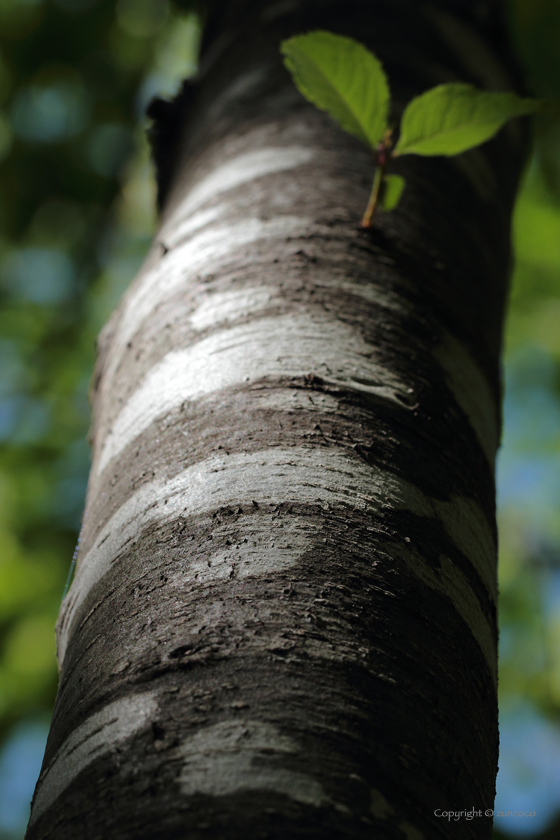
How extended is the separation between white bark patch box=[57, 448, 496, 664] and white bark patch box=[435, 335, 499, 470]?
16 cm

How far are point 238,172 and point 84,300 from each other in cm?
246

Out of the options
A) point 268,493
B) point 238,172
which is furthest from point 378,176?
point 268,493

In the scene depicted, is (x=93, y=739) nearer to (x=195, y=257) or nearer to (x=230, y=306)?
(x=230, y=306)

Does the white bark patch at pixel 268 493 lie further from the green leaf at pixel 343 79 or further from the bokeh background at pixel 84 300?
the bokeh background at pixel 84 300

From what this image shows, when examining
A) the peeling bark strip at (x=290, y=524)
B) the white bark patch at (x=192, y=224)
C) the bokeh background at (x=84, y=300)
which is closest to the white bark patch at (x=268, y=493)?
the peeling bark strip at (x=290, y=524)

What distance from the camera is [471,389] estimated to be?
0.83 metres

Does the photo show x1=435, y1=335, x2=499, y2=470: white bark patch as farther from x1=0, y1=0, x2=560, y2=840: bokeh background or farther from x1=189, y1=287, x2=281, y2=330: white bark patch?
x1=0, y1=0, x2=560, y2=840: bokeh background

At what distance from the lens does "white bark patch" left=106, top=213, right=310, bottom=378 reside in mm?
847

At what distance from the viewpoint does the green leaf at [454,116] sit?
791mm

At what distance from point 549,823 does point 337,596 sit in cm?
→ 172

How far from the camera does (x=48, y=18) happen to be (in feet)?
7.04

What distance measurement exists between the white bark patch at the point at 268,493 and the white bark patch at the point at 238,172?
0.46 m

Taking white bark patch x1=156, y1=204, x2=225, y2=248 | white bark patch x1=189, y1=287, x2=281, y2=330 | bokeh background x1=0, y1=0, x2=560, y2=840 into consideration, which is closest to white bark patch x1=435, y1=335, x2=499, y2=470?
white bark patch x1=189, y1=287, x2=281, y2=330

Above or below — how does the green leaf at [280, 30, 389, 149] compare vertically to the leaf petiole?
above
